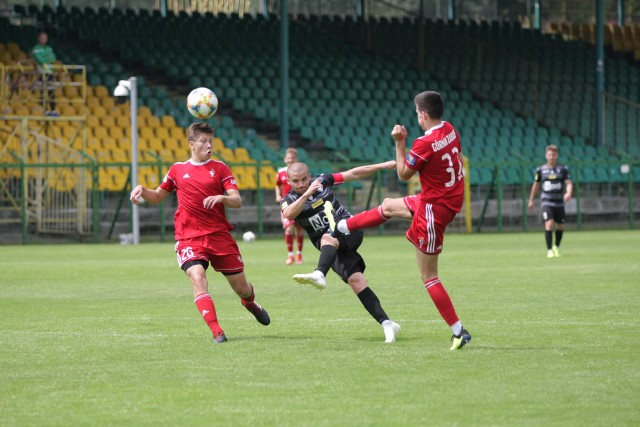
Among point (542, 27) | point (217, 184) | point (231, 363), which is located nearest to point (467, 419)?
point (231, 363)

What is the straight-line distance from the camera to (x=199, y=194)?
33.2 feet

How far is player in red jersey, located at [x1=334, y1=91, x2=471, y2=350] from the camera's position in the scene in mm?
9070

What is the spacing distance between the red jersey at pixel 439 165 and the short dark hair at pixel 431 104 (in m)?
0.12

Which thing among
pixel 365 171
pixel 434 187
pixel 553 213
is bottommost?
pixel 553 213

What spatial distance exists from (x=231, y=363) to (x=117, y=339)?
202cm

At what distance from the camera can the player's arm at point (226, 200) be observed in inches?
382

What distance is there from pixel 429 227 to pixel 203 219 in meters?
2.16

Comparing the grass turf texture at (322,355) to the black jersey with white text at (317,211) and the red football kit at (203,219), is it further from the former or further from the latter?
the black jersey with white text at (317,211)

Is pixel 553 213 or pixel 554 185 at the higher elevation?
pixel 554 185

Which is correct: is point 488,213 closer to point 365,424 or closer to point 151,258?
point 151,258

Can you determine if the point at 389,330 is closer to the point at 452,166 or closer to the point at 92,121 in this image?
the point at 452,166

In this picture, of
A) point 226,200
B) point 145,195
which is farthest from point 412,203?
point 145,195

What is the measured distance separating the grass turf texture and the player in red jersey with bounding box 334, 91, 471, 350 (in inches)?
18.0

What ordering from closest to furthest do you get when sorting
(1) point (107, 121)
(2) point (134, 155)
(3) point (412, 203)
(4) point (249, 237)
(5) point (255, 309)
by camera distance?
(3) point (412, 203)
(5) point (255, 309)
(2) point (134, 155)
(4) point (249, 237)
(1) point (107, 121)
